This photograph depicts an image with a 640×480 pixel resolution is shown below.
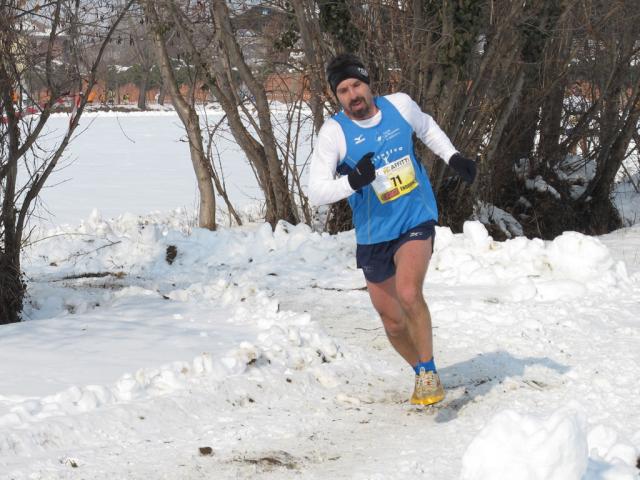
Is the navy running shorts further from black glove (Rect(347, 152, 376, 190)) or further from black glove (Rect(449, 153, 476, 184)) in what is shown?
black glove (Rect(347, 152, 376, 190))

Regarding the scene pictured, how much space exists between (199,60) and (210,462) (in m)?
8.59

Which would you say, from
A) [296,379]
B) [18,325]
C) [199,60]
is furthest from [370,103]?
→ [199,60]

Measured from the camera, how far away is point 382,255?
5.50 meters

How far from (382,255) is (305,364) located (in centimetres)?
115

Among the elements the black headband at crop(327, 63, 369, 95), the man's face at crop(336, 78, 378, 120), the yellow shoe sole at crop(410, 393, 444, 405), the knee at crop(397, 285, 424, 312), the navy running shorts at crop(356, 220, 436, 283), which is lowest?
the yellow shoe sole at crop(410, 393, 444, 405)

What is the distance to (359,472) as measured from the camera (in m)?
4.55

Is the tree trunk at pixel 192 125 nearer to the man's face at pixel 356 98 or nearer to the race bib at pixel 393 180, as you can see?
the man's face at pixel 356 98

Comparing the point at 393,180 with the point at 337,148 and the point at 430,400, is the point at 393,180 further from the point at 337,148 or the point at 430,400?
the point at 430,400

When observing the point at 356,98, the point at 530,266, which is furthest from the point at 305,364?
the point at 530,266

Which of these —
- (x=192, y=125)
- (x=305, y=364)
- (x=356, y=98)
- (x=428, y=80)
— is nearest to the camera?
(x=356, y=98)

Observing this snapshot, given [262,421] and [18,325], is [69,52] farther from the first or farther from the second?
[262,421]

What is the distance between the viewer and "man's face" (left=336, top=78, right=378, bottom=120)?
Result: 5332mm

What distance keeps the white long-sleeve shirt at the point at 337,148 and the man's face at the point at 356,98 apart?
4cm

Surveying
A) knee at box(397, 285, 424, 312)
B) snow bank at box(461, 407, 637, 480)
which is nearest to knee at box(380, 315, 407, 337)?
knee at box(397, 285, 424, 312)
